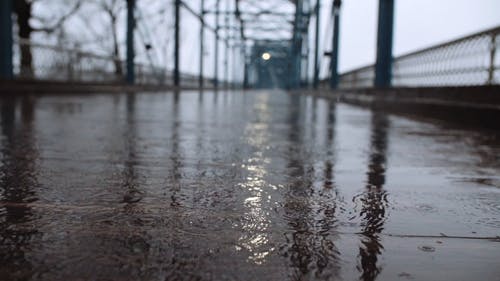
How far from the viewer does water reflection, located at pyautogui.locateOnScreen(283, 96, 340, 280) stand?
828mm

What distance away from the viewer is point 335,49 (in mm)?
16344

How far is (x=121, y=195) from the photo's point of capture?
1337 millimetres

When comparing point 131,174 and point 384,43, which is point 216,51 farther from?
point 131,174

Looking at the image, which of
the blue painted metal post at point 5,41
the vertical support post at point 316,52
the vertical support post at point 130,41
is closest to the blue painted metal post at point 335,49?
the vertical support post at point 316,52

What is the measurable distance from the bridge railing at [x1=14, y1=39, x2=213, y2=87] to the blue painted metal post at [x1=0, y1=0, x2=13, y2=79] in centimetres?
54

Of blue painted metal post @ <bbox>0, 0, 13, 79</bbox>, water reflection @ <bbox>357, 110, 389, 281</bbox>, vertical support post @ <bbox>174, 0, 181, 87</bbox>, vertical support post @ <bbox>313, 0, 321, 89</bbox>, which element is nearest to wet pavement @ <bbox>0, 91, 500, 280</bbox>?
water reflection @ <bbox>357, 110, 389, 281</bbox>

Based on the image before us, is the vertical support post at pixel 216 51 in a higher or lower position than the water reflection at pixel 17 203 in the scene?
higher

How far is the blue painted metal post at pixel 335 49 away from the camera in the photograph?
16062 mm

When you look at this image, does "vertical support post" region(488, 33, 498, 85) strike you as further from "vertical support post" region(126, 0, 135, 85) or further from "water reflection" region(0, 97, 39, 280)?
"vertical support post" region(126, 0, 135, 85)

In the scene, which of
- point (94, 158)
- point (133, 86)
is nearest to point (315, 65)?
point (133, 86)

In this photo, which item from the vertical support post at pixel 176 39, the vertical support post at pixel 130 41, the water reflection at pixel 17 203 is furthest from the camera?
the vertical support post at pixel 176 39

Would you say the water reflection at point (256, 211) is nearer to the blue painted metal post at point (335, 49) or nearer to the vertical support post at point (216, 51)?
the blue painted metal post at point (335, 49)

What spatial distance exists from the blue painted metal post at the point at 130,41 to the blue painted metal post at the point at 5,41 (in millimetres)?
6679

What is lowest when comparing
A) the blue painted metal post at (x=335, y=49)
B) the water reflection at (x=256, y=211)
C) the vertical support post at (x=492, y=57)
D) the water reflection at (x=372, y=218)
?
the water reflection at (x=372, y=218)
